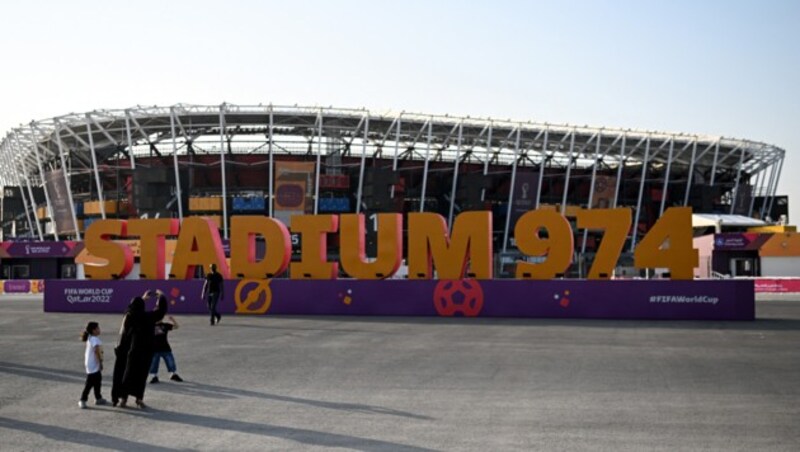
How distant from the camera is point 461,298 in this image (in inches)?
1190

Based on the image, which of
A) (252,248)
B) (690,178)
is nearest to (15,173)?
(252,248)

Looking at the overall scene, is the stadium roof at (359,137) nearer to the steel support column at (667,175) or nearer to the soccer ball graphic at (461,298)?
the steel support column at (667,175)

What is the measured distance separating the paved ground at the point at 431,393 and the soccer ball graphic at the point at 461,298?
20.8 feet

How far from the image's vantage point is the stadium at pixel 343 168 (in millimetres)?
71812

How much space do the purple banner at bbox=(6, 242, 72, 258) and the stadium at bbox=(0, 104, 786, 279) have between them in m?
1.68

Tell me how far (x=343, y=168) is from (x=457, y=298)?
47442mm

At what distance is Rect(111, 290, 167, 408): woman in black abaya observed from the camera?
12.5 meters

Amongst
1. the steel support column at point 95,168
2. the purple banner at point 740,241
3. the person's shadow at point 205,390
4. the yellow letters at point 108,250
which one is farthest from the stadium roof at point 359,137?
the person's shadow at point 205,390

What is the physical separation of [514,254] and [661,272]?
1488cm

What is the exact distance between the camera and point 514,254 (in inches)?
3063

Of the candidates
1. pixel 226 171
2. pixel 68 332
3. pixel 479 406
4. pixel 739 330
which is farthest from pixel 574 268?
pixel 479 406

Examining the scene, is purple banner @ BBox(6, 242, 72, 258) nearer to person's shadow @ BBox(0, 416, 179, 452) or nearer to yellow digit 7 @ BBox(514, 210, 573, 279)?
yellow digit 7 @ BBox(514, 210, 573, 279)

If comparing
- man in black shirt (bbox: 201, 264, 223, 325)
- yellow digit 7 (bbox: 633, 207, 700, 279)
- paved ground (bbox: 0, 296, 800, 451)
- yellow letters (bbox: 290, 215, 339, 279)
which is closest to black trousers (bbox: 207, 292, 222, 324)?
man in black shirt (bbox: 201, 264, 223, 325)

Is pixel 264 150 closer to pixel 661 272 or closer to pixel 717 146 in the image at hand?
pixel 661 272
